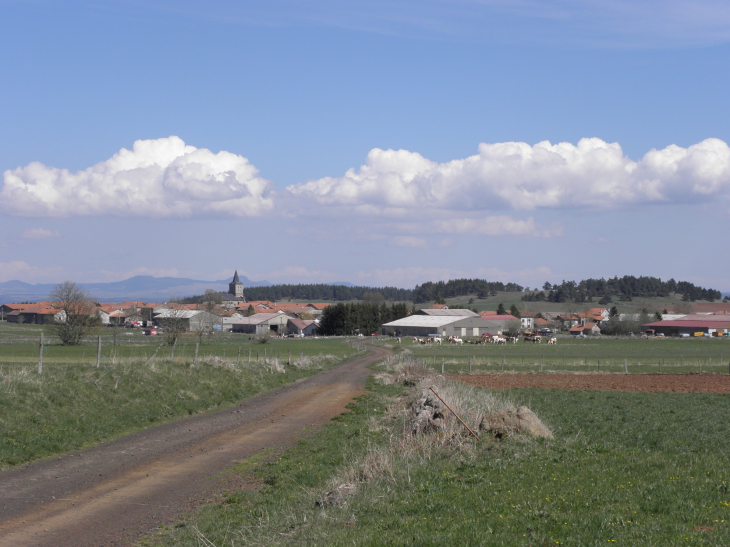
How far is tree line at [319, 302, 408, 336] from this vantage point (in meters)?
127

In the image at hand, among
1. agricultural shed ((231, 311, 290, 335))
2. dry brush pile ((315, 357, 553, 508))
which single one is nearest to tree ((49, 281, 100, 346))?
agricultural shed ((231, 311, 290, 335))

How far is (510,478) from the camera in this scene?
11148 millimetres

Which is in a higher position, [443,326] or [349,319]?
[349,319]

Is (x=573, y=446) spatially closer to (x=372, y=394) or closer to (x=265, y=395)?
(x=372, y=394)

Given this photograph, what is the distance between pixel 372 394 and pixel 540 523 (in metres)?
21.1

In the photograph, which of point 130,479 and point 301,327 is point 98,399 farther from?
point 301,327

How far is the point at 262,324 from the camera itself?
481 feet

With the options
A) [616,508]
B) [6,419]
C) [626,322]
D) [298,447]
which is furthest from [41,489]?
[626,322]

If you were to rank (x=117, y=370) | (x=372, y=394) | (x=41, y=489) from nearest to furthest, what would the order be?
(x=41, y=489)
(x=117, y=370)
(x=372, y=394)

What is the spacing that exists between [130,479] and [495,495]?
8206mm

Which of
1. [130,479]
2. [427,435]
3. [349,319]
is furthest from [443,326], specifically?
[130,479]

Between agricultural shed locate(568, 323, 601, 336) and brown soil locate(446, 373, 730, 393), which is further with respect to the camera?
agricultural shed locate(568, 323, 601, 336)

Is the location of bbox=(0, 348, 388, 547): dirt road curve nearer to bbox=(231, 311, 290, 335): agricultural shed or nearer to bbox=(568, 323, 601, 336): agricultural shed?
bbox=(231, 311, 290, 335): agricultural shed

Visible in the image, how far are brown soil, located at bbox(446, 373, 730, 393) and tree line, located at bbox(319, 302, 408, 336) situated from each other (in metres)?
81.8
